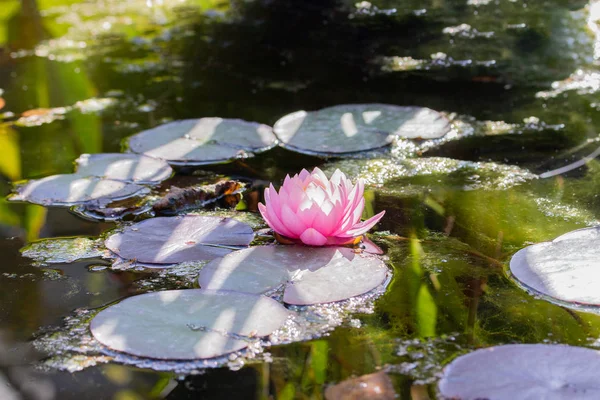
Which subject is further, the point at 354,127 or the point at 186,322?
the point at 354,127

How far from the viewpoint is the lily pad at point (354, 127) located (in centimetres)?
265

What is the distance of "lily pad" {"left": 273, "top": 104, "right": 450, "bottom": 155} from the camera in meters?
2.65

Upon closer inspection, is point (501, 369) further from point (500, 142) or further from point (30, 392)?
point (500, 142)

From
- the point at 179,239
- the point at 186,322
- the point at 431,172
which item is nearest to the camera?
the point at 186,322

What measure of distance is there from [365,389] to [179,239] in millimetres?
783

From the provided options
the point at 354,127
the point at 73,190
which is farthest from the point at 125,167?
the point at 354,127

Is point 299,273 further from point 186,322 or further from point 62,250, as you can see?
point 62,250

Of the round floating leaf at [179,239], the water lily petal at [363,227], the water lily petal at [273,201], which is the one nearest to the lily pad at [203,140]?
the round floating leaf at [179,239]

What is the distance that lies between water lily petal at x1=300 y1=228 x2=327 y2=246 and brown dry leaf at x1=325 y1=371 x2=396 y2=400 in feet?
1.70

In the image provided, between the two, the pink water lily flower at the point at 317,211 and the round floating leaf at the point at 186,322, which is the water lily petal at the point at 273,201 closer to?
the pink water lily flower at the point at 317,211

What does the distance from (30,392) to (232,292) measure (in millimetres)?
Result: 463

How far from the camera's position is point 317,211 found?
178cm

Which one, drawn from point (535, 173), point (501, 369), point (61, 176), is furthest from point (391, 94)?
point (501, 369)

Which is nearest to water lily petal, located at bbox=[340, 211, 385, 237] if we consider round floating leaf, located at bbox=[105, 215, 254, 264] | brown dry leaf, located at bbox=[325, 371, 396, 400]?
round floating leaf, located at bbox=[105, 215, 254, 264]
